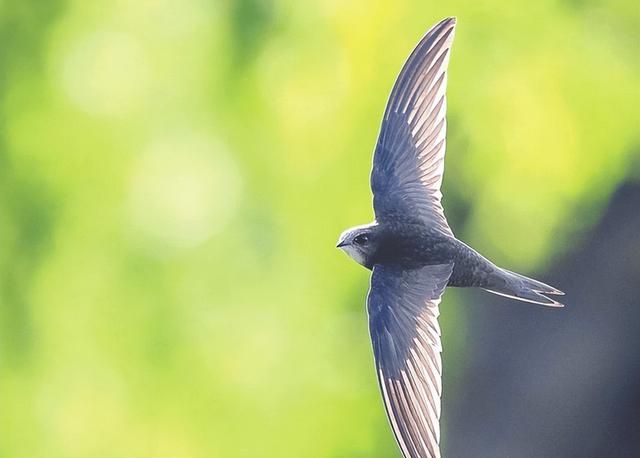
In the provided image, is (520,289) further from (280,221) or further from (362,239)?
(280,221)

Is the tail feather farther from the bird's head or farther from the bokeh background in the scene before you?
the bokeh background

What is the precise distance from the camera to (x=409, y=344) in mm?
559

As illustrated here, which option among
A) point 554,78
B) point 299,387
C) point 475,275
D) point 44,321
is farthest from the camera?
point 44,321

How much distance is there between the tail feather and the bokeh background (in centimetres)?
118

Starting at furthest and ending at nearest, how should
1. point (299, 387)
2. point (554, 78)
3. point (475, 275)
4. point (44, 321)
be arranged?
point (44, 321) < point (299, 387) < point (554, 78) < point (475, 275)

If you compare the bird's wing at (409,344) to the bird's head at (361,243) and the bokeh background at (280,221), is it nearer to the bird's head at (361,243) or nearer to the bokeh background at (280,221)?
the bird's head at (361,243)

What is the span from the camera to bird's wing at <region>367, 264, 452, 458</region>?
1.60 ft

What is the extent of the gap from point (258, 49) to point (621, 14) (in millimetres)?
748

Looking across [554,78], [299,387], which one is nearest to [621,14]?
[554,78]

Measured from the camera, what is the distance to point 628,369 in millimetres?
1900

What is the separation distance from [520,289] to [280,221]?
4.72 ft

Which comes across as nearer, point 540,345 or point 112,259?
point 540,345

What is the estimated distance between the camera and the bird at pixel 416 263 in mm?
502

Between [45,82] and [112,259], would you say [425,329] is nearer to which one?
[112,259]
